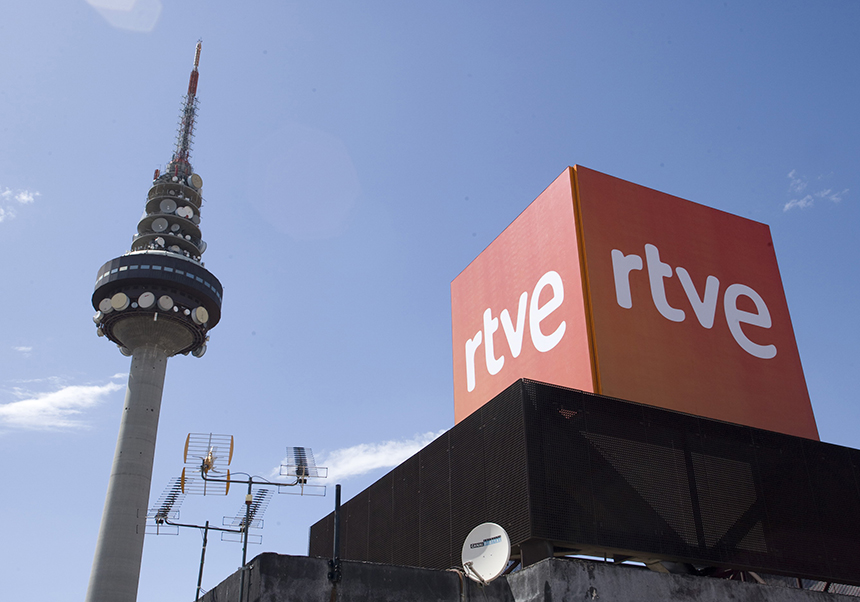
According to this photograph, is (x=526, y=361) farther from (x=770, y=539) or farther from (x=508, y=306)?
(x=770, y=539)

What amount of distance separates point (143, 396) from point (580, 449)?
59.8 m

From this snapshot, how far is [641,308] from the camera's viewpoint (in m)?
20.4

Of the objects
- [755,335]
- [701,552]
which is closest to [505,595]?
[701,552]

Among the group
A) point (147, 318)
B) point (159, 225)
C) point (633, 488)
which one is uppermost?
point (159, 225)

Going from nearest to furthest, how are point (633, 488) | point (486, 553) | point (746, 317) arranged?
1. point (486, 553)
2. point (633, 488)
3. point (746, 317)

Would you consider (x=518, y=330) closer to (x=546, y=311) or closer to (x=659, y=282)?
(x=546, y=311)

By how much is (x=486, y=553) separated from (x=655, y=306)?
9761mm

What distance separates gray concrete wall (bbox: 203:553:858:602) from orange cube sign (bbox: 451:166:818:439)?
511cm

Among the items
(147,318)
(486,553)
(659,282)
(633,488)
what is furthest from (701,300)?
(147,318)

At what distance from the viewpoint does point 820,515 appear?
60.8 ft

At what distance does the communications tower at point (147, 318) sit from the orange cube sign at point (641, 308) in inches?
1950

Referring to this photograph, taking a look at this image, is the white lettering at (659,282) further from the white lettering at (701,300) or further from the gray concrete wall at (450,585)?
the gray concrete wall at (450,585)

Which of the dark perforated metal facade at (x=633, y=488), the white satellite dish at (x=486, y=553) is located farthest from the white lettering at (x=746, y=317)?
the white satellite dish at (x=486, y=553)

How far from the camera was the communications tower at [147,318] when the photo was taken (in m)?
62.2
